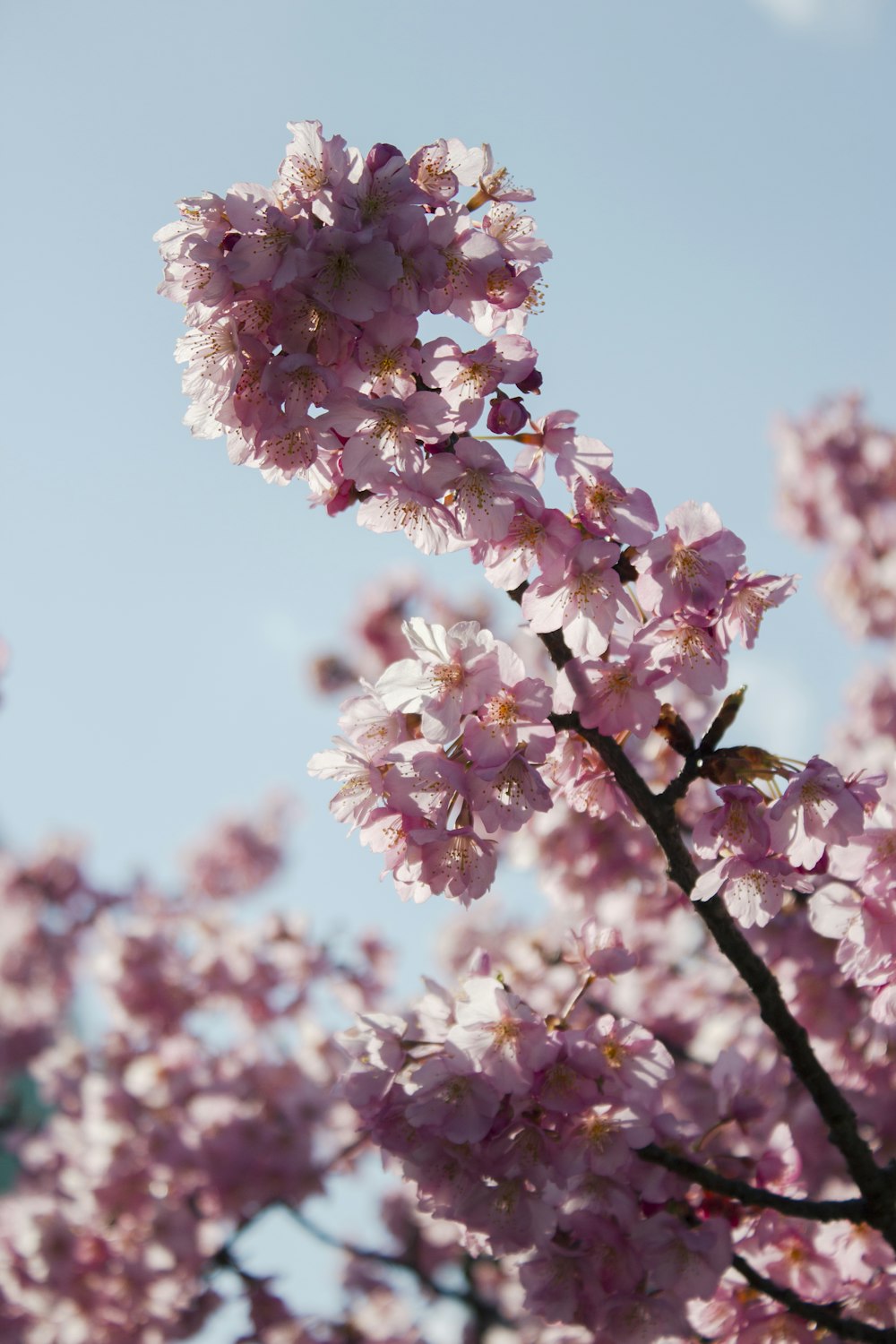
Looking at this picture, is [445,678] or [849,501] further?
[849,501]

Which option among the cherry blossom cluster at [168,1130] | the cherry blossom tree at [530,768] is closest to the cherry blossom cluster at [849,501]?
the cherry blossom cluster at [168,1130]

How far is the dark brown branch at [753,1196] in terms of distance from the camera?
7.38 feet

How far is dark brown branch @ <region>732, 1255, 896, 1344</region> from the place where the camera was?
231cm

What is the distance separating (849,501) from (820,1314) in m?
9.47

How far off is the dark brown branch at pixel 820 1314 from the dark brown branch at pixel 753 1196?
7.3 inches

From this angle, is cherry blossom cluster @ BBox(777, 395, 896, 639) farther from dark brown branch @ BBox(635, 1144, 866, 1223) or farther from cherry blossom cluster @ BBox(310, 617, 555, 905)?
cherry blossom cluster @ BBox(310, 617, 555, 905)

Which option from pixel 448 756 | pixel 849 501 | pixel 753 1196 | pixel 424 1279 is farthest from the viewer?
pixel 849 501

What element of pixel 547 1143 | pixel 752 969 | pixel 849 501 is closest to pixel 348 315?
pixel 752 969

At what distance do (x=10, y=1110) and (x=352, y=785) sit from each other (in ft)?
28.8

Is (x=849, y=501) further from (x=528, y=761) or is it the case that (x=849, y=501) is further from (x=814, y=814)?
(x=528, y=761)

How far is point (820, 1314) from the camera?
7.77 feet

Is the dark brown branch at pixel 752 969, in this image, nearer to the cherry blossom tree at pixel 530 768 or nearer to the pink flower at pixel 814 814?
the cherry blossom tree at pixel 530 768

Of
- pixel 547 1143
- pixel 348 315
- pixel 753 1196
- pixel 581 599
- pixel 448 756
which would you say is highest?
pixel 348 315

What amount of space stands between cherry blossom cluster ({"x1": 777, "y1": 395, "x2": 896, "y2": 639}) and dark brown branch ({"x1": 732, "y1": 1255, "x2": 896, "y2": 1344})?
27.2 feet
